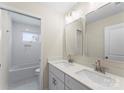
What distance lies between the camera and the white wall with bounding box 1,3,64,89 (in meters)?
1.98

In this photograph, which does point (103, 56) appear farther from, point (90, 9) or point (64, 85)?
point (90, 9)

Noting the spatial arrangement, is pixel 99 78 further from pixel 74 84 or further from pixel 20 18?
pixel 20 18

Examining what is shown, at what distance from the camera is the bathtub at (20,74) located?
2.59 m

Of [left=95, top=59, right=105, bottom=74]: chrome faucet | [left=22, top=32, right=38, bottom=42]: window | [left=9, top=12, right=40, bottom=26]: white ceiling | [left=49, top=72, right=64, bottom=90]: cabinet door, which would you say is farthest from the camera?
[left=22, top=32, right=38, bottom=42]: window

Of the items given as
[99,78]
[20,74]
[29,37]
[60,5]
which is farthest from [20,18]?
[99,78]

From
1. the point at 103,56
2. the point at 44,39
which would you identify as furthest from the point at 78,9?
the point at 103,56

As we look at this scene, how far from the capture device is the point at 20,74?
282 centimetres

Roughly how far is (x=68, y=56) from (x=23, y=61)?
6.40 feet

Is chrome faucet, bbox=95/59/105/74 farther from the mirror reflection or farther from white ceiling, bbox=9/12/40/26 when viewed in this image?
white ceiling, bbox=9/12/40/26

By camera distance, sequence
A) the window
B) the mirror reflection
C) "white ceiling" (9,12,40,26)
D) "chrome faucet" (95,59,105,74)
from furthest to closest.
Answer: the window
"white ceiling" (9,12,40,26)
"chrome faucet" (95,59,105,74)
the mirror reflection

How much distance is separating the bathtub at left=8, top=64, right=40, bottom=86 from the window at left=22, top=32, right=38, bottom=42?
3.44 ft

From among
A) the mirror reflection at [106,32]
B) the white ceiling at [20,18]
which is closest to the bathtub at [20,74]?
the white ceiling at [20,18]

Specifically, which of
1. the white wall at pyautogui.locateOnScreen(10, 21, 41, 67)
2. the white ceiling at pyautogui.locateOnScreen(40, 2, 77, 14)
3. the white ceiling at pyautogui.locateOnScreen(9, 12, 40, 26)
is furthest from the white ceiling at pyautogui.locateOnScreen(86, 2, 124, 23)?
the white wall at pyautogui.locateOnScreen(10, 21, 41, 67)

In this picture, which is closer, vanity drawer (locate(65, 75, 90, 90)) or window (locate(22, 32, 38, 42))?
vanity drawer (locate(65, 75, 90, 90))
